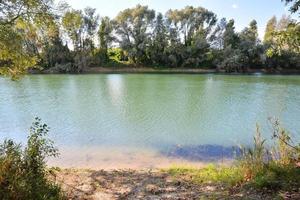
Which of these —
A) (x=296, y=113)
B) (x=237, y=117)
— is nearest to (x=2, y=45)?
(x=237, y=117)

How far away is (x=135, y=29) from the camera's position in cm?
6444

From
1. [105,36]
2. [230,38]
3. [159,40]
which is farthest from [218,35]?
[105,36]

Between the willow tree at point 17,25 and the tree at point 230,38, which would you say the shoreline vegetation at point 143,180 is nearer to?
the willow tree at point 17,25

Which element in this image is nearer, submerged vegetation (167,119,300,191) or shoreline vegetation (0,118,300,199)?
shoreline vegetation (0,118,300,199)

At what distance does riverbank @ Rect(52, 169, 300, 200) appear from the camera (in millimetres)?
5277

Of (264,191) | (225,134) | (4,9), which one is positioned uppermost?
(4,9)

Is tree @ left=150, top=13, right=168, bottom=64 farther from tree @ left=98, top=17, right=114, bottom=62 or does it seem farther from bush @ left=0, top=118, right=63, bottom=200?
bush @ left=0, top=118, right=63, bottom=200

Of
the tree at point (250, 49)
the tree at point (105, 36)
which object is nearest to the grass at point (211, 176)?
the tree at point (250, 49)

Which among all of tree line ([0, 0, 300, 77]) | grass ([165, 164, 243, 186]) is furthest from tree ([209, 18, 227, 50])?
grass ([165, 164, 243, 186])

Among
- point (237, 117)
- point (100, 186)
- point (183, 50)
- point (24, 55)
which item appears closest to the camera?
point (100, 186)

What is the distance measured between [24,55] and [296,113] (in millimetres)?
16031

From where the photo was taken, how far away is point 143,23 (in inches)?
2569

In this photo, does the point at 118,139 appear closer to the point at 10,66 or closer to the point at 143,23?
the point at 10,66

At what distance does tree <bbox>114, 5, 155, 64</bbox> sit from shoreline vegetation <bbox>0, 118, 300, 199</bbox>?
57.3 metres
